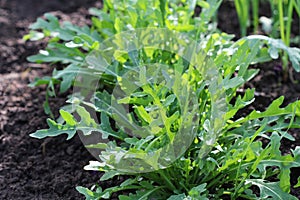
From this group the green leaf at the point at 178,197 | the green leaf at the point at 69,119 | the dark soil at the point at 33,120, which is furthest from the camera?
the dark soil at the point at 33,120

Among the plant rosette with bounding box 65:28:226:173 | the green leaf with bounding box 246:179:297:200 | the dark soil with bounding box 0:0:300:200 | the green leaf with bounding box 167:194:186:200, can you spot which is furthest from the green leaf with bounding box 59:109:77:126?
the green leaf with bounding box 246:179:297:200

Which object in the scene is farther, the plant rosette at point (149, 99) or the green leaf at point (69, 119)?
the green leaf at point (69, 119)

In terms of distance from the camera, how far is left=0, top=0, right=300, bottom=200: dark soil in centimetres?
202

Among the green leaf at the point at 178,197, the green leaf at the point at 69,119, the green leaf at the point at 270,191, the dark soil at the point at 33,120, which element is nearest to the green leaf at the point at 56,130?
the green leaf at the point at 69,119

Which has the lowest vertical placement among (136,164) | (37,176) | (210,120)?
(37,176)

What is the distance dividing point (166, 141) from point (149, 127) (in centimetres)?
7

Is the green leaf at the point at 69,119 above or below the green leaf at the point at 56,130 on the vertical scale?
above

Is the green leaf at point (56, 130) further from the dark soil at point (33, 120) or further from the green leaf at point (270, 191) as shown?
the green leaf at point (270, 191)

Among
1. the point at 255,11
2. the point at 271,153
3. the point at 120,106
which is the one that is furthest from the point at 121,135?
the point at 255,11

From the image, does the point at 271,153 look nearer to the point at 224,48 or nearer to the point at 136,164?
the point at 136,164

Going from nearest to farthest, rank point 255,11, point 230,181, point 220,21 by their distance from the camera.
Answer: point 230,181 < point 255,11 < point 220,21

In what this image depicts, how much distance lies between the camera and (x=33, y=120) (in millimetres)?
2352

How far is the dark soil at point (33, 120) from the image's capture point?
2.02m

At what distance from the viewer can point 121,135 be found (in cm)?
197
